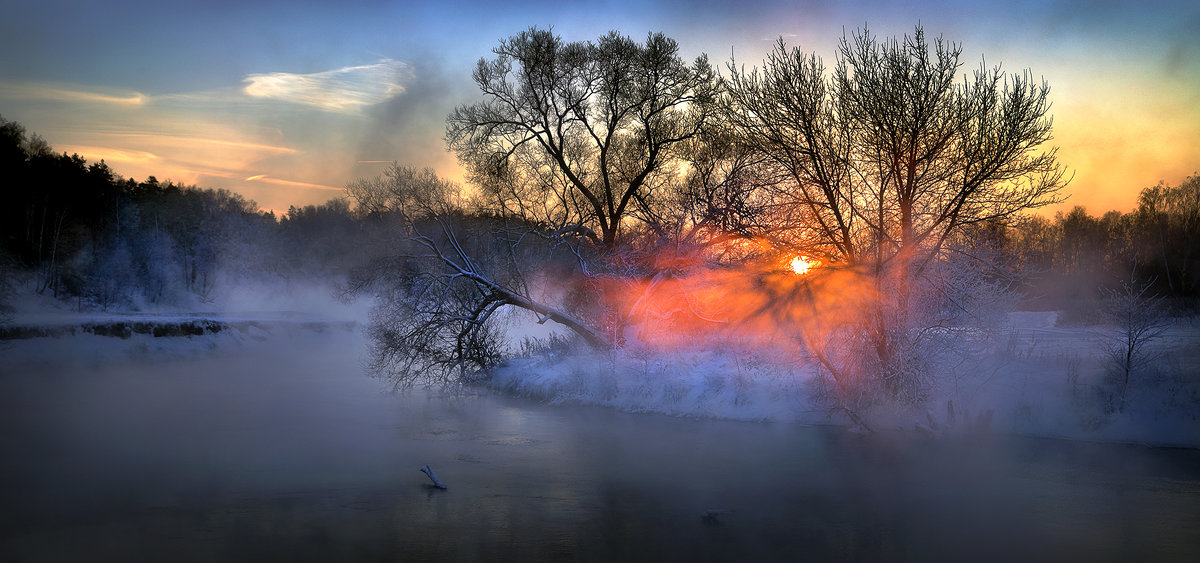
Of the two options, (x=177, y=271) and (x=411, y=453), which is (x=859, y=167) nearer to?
(x=411, y=453)

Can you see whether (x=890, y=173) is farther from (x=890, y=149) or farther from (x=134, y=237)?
(x=134, y=237)

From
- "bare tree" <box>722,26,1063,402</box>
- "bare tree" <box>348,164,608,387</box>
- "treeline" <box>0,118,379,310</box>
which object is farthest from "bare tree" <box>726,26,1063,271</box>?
"treeline" <box>0,118,379,310</box>

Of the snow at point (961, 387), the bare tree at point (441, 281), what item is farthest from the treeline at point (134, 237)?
the snow at point (961, 387)

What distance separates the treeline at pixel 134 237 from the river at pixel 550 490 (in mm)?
15192

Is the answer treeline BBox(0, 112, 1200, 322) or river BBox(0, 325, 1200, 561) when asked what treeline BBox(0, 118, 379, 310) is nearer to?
treeline BBox(0, 112, 1200, 322)

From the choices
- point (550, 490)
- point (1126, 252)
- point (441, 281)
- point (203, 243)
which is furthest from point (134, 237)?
point (1126, 252)

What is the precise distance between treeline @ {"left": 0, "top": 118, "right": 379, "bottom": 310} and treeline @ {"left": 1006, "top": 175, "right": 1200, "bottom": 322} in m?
33.2

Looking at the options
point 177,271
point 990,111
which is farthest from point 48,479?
point 177,271

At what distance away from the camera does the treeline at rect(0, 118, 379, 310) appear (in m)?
35.3

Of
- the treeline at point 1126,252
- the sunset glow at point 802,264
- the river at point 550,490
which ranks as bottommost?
the river at point 550,490

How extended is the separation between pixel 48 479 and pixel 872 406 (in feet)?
50.0

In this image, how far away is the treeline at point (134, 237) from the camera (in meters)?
35.3

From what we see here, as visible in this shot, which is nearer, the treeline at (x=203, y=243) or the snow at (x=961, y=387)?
→ the snow at (x=961, y=387)

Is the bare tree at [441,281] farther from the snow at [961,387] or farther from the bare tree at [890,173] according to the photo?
the bare tree at [890,173]
